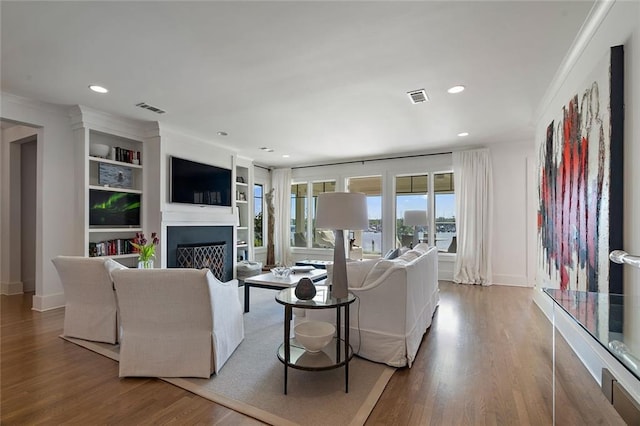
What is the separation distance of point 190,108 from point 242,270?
3250mm

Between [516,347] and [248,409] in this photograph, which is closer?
[248,409]

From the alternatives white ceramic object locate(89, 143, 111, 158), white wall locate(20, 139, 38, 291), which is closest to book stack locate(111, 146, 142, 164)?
white ceramic object locate(89, 143, 111, 158)

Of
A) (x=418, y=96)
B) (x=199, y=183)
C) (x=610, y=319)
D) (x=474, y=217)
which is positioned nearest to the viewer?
(x=610, y=319)

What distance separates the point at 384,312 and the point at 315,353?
645mm

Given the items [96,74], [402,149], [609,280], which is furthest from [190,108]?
[609,280]

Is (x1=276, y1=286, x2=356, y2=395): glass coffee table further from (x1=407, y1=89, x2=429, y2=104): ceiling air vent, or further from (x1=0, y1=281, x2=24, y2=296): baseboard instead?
(x1=0, y1=281, x2=24, y2=296): baseboard

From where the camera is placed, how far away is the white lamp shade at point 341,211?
90.4 inches

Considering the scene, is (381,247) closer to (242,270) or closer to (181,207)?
(242,270)

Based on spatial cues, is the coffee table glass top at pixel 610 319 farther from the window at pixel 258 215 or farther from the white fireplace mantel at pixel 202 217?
the window at pixel 258 215

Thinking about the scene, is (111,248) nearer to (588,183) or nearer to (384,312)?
(384,312)

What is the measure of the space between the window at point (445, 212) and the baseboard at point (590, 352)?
2.20 meters

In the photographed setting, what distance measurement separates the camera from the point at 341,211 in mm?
2299

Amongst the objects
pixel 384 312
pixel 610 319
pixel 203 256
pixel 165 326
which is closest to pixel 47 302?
pixel 203 256

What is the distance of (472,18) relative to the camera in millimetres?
2156
